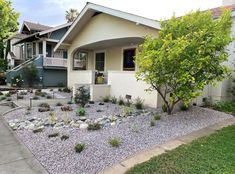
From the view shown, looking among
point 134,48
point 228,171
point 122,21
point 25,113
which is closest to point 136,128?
point 228,171

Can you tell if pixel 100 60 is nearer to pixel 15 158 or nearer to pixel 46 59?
pixel 46 59

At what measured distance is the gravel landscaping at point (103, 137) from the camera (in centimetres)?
385

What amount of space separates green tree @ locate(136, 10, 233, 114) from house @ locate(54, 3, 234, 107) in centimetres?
171

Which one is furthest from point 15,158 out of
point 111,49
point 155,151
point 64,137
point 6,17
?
point 6,17

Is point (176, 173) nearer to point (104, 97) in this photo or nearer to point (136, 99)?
point (136, 99)

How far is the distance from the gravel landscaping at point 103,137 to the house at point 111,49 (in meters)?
2.01

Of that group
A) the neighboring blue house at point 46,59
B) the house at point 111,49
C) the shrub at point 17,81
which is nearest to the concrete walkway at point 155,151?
the house at point 111,49

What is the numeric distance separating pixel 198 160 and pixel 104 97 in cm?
731

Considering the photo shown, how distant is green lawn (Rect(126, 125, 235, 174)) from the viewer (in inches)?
131

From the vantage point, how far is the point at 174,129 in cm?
538

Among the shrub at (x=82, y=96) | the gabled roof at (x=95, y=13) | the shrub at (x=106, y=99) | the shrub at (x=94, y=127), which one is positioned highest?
the gabled roof at (x=95, y=13)

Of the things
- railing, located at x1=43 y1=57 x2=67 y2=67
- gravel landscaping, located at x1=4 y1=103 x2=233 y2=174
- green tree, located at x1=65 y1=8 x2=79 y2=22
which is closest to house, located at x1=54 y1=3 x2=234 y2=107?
gravel landscaping, located at x1=4 y1=103 x2=233 y2=174

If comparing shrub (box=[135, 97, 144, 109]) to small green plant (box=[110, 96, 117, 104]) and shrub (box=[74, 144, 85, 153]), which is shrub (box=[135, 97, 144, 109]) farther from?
shrub (box=[74, 144, 85, 153])

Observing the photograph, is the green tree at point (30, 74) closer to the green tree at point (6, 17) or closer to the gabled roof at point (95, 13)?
the gabled roof at point (95, 13)
